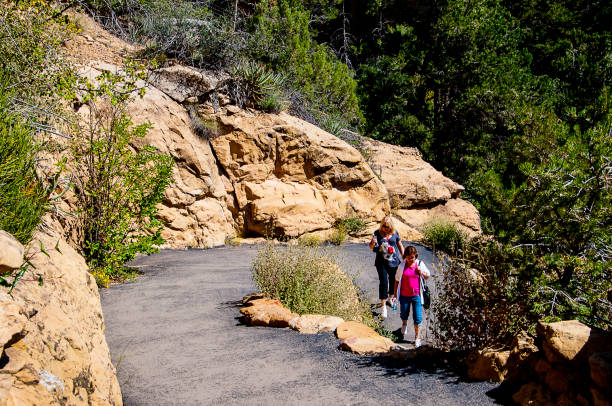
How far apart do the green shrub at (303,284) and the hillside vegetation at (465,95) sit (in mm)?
1998

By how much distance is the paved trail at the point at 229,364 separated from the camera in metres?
3.82

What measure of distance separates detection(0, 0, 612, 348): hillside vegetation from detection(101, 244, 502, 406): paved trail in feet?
2.87

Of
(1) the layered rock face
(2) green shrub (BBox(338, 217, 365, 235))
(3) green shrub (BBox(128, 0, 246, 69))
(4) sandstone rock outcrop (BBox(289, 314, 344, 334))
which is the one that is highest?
(3) green shrub (BBox(128, 0, 246, 69))

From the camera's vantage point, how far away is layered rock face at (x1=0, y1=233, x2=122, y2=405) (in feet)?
7.82

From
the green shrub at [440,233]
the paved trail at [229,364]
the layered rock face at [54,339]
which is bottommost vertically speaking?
the green shrub at [440,233]

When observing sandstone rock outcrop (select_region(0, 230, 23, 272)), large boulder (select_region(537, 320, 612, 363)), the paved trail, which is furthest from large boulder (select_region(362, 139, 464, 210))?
sandstone rock outcrop (select_region(0, 230, 23, 272))

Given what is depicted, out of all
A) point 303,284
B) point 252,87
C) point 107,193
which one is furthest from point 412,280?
point 252,87

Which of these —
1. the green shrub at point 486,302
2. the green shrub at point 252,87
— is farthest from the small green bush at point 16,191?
the green shrub at point 252,87

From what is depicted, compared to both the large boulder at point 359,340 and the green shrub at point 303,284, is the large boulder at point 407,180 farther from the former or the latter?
the large boulder at point 359,340

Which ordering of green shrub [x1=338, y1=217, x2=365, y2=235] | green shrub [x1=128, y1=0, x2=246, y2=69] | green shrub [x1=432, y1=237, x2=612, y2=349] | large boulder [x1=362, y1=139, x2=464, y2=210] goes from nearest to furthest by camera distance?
1. green shrub [x1=432, y1=237, x2=612, y2=349]
2. green shrub [x1=128, y1=0, x2=246, y2=69]
3. green shrub [x1=338, y1=217, x2=365, y2=235]
4. large boulder [x1=362, y1=139, x2=464, y2=210]

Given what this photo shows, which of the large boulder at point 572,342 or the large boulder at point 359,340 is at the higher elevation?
the large boulder at point 572,342

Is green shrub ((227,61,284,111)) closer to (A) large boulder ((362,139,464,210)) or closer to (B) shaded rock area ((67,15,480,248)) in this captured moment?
(B) shaded rock area ((67,15,480,248))

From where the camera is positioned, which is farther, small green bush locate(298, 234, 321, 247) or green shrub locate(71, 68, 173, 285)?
small green bush locate(298, 234, 321, 247)

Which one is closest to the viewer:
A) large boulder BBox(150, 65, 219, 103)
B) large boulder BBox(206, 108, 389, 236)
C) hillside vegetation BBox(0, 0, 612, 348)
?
hillside vegetation BBox(0, 0, 612, 348)
